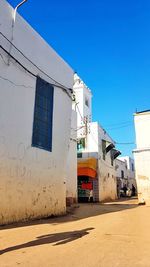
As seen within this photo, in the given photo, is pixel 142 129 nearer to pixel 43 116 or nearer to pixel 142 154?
pixel 142 154

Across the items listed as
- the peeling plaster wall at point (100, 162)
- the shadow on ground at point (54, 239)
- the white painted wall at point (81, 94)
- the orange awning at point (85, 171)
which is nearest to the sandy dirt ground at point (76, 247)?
the shadow on ground at point (54, 239)

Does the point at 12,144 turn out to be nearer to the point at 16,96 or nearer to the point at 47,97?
the point at 16,96

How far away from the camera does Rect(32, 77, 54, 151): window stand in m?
10.2

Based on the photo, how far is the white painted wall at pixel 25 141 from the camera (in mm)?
8305

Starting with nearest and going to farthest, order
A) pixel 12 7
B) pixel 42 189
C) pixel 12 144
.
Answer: pixel 12 144
pixel 12 7
pixel 42 189

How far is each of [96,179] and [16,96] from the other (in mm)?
15372

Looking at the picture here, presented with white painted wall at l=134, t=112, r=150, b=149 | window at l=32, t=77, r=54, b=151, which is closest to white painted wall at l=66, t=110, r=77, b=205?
white painted wall at l=134, t=112, r=150, b=149

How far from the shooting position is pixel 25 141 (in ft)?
30.4

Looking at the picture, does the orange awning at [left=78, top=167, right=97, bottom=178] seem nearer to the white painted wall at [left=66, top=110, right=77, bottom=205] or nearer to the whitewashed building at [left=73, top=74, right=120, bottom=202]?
the whitewashed building at [left=73, top=74, right=120, bottom=202]

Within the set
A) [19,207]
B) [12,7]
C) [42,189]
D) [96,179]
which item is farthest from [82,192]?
[12,7]

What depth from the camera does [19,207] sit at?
28.1 ft

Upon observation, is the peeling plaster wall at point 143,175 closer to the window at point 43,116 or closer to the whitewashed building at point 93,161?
the whitewashed building at point 93,161

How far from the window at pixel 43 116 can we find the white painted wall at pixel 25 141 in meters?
0.29

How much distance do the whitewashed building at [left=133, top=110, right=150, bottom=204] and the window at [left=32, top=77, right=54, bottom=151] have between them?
319 inches
